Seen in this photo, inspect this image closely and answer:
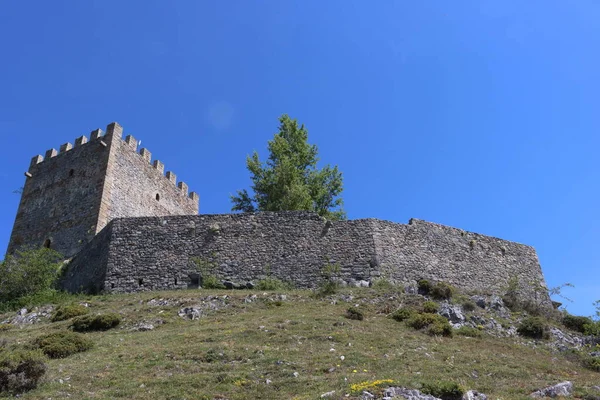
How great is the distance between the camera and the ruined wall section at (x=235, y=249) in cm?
2542

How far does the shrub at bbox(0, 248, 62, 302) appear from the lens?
2678 cm

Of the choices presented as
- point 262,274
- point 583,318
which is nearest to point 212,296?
point 262,274

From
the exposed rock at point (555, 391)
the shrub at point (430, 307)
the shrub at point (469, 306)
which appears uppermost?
the shrub at point (469, 306)

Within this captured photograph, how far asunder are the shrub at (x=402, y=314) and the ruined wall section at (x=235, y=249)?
463 cm

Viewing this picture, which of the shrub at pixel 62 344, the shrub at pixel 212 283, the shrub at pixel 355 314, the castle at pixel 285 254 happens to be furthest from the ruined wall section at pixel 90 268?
the shrub at pixel 355 314

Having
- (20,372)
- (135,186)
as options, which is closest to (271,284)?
(20,372)

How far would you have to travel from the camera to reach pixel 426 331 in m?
18.7

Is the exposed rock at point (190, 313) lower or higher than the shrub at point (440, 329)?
higher

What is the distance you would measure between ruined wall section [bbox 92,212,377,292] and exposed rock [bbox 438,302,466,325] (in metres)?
4.46

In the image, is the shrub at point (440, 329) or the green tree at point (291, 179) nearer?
the shrub at point (440, 329)

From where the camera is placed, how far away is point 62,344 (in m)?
16.4

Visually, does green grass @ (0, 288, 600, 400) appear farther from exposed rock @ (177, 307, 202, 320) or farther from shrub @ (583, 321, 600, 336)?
shrub @ (583, 321, 600, 336)

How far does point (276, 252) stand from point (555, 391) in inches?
590

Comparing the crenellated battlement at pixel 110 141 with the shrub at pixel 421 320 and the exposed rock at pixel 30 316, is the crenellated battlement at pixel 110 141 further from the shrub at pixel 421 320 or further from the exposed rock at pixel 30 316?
the shrub at pixel 421 320
